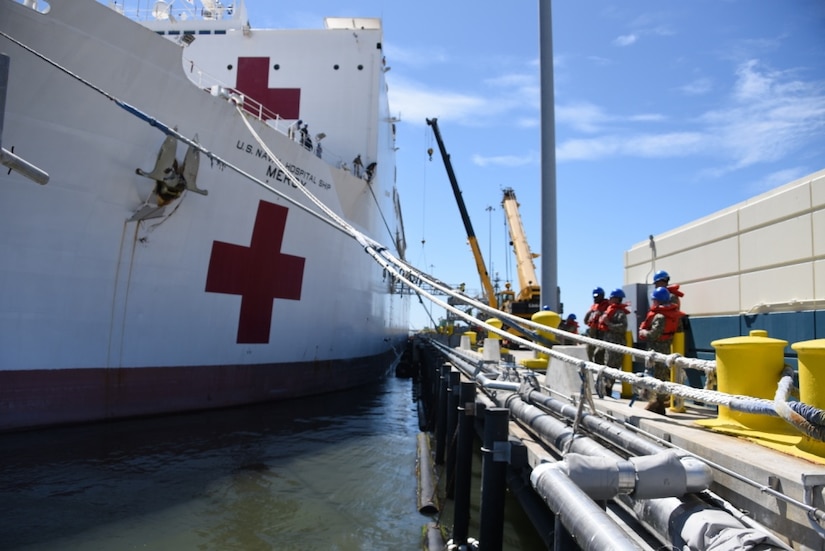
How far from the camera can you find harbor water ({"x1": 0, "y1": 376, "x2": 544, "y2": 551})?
375 cm

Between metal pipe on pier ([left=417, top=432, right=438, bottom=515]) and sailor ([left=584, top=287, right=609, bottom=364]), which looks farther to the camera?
sailor ([left=584, top=287, right=609, bottom=364])

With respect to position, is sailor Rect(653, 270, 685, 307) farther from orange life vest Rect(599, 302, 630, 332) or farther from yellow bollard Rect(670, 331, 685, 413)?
orange life vest Rect(599, 302, 630, 332)

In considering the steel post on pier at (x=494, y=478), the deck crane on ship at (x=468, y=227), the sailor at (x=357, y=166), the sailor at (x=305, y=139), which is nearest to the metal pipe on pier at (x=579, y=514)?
the steel post on pier at (x=494, y=478)

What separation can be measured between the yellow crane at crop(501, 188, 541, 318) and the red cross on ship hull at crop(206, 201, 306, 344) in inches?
264

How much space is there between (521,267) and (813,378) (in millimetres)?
13948

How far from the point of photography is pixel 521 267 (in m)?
15.9

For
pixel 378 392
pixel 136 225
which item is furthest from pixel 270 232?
pixel 378 392

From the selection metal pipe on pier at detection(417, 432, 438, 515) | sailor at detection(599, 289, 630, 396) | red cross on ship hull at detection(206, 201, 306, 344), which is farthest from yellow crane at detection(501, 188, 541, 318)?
sailor at detection(599, 289, 630, 396)

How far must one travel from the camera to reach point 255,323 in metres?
7.71

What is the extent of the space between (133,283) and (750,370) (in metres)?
6.11

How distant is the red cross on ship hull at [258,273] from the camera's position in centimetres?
727

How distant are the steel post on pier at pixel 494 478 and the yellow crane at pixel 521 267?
10.0 m

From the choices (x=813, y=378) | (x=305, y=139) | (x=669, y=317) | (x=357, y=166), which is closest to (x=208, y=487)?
(x=669, y=317)

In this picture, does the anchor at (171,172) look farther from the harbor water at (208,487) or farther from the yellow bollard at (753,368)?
the yellow bollard at (753,368)
